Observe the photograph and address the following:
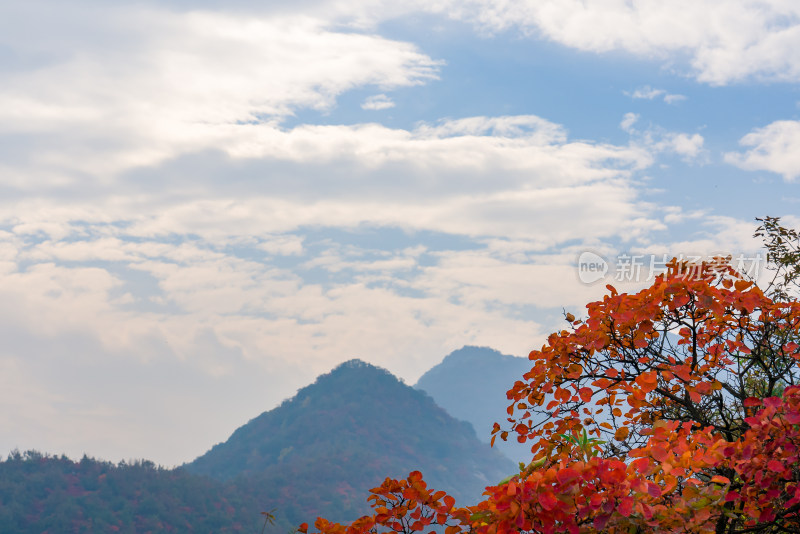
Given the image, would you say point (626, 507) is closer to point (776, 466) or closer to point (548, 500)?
point (548, 500)

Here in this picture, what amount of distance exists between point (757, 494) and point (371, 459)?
13763 centimetres

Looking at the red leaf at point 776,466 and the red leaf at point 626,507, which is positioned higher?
the red leaf at point 776,466

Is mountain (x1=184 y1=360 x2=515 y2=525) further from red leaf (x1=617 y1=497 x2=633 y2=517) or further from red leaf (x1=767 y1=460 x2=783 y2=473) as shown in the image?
red leaf (x1=617 y1=497 x2=633 y2=517)

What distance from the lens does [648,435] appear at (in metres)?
4.55

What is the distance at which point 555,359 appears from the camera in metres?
5.38

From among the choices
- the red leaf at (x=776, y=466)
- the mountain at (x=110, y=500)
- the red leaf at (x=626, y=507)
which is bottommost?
the mountain at (x=110, y=500)

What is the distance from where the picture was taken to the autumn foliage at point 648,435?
314cm

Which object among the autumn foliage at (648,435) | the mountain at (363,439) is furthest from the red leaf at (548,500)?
the mountain at (363,439)

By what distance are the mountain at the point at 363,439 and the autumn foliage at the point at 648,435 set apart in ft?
419

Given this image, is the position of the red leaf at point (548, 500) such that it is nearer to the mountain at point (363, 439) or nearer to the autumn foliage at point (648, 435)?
the autumn foliage at point (648, 435)

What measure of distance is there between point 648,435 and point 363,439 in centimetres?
17011

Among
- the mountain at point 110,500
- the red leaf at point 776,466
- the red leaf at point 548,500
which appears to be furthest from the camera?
the mountain at point 110,500

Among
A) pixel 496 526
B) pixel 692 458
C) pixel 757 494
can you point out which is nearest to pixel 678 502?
pixel 692 458

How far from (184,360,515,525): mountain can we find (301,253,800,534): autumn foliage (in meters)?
128
